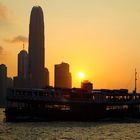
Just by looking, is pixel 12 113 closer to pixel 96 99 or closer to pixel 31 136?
pixel 96 99

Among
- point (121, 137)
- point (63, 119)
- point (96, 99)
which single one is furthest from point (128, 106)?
point (121, 137)

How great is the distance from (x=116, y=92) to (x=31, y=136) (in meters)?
64.3

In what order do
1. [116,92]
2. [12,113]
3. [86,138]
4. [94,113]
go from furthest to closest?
[116,92] < [94,113] < [12,113] < [86,138]

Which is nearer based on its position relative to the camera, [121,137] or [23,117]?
[121,137]

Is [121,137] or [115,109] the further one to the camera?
[115,109]

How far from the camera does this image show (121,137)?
74875mm

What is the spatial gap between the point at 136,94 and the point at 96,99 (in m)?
17.1

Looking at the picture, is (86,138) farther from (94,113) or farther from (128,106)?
(128,106)

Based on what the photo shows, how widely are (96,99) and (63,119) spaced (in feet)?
42.3

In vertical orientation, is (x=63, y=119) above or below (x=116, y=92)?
below

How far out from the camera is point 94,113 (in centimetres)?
12456

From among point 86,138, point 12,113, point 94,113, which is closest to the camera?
point 86,138

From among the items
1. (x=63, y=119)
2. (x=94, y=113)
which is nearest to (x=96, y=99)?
(x=94, y=113)

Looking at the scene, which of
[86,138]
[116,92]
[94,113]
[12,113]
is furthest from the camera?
[116,92]
